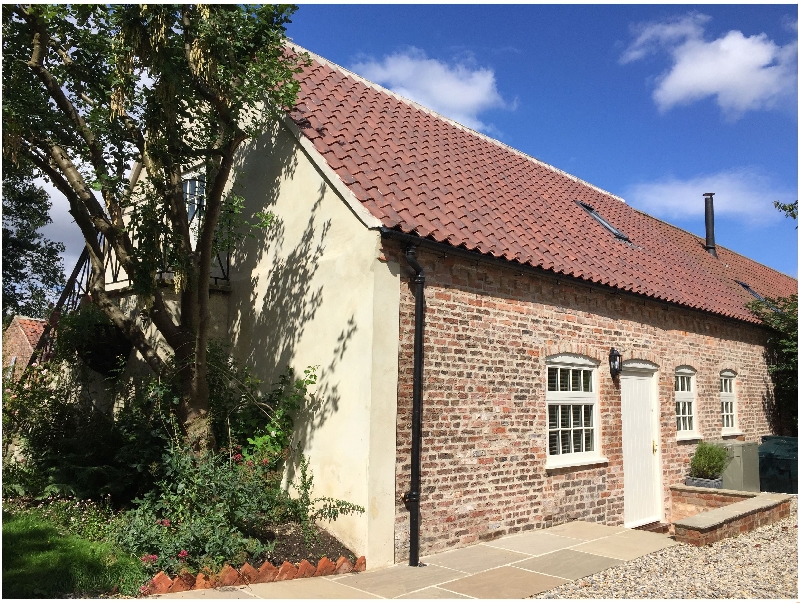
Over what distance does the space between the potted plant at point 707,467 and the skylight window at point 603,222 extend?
430 centimetres

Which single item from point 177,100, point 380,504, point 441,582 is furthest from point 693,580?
point 177,100

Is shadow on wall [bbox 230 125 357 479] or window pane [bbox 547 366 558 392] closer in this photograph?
shadow on wall [bbox 230 125 357 479]

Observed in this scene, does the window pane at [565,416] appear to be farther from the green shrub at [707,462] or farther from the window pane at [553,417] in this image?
the green shrub at [707,462]

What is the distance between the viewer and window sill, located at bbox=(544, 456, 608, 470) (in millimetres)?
9141

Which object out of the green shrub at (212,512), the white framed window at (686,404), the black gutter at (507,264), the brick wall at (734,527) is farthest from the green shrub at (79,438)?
the white framed window at (686,404)

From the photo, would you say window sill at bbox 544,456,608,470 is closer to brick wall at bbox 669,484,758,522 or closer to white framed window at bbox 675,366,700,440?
brick wall at bbox 669,484,758,522

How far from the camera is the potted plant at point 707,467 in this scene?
1213 cm

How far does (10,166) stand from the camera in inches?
331

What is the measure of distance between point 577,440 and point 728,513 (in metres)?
2.17

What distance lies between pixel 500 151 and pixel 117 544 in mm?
10614

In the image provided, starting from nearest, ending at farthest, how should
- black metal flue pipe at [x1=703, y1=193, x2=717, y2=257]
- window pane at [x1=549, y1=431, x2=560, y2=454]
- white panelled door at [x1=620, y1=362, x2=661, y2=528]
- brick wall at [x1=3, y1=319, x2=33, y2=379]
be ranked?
window pane at [x1=549, y1=431, x2=560, y2=454] < white panelled door at [x1=620, y1=362, x2=661, y2=528] < black metal flue pipe at [x1=703, y1=193, x2=717, y2=257] < brick wall at [x1=3, y1=319, x2=33, y2=379]

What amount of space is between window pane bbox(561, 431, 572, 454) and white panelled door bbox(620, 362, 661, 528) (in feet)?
5.07

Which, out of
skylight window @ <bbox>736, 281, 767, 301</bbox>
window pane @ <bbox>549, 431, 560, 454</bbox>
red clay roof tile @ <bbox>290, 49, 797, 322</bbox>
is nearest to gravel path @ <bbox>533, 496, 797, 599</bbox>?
window pane @ <bbox>549, 431, 560, 454</bbox>

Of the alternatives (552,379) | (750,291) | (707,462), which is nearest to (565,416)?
(552,379)
